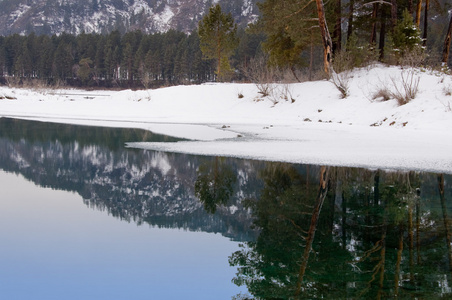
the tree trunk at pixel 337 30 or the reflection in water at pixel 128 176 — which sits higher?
the tree trunk at pixel 337 30

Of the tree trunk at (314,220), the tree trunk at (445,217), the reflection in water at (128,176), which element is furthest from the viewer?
the reflection in water at (128,176)

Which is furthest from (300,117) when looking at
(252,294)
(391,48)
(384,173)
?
(252,294)

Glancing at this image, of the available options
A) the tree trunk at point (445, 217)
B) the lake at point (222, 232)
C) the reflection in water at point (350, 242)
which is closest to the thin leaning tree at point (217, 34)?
the lake at point (222, 232)

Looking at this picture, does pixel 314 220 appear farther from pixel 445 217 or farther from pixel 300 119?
pixel 300 119

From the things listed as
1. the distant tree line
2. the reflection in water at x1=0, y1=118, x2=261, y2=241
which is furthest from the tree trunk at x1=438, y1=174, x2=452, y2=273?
the distant tree line

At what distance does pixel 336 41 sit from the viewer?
95.2 ft

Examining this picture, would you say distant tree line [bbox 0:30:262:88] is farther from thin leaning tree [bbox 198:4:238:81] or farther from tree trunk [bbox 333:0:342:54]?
tree trunk [bbox 333:0:342:54]

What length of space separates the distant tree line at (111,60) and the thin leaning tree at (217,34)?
42.6m

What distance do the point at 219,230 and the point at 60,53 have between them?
10514 cm

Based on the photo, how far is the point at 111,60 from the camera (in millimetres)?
102188

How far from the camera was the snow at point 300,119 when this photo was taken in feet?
41.7

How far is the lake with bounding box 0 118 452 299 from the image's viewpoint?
459cm

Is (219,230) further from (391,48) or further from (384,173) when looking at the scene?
(391,48)

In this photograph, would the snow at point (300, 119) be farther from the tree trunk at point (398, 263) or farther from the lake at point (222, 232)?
the tree trunk at point (398, 263)
